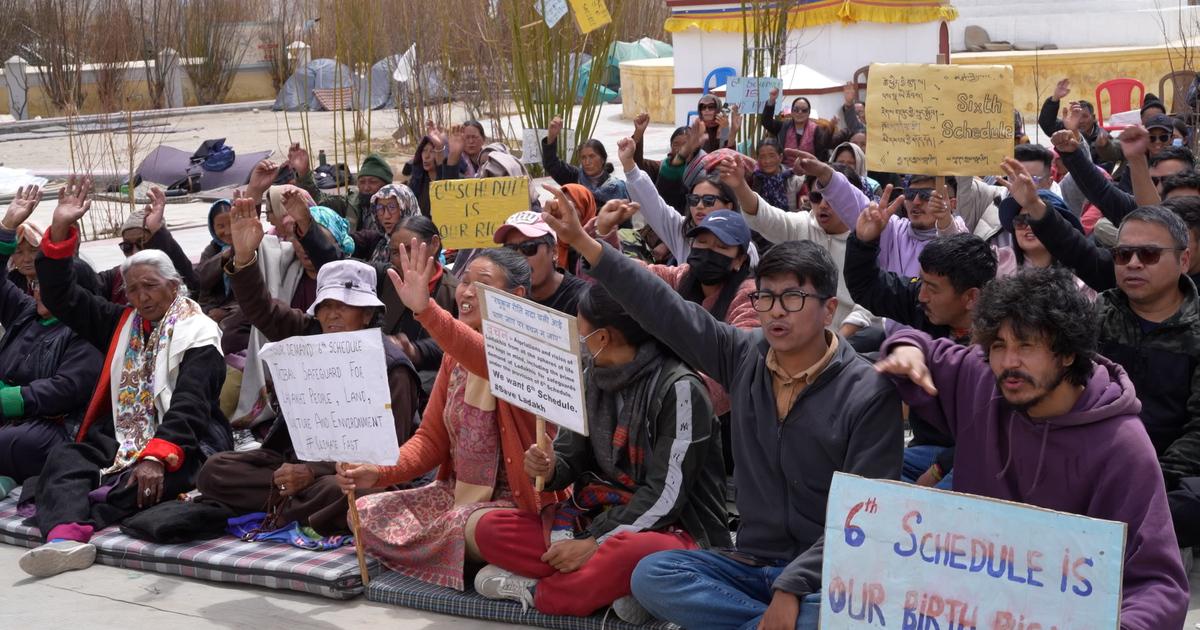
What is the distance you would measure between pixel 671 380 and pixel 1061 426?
4.60 feet

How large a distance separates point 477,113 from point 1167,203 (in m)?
14.6

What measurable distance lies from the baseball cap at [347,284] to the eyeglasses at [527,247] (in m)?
0.59

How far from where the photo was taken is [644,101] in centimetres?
2611

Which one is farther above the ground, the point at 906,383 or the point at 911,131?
the point at 911,131

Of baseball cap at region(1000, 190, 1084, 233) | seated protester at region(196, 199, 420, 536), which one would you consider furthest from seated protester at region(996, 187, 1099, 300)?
seated protester at region(196, 199, 420, 536)

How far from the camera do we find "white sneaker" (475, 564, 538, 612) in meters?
4.50

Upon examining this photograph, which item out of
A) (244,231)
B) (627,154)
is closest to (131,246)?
(244,231)

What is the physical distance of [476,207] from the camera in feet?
22.9

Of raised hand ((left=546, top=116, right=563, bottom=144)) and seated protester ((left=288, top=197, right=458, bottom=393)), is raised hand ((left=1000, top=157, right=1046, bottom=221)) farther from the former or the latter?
raised hand ((left=546, top=116, right=563, bottom=144))

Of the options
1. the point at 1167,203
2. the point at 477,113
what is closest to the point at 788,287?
the point at 1167,203

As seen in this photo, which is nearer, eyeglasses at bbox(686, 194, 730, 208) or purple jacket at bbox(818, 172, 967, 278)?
purple jacket at bbox(818, 172, 967, 278)

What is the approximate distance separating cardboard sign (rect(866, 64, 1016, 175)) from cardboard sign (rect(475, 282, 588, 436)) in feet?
8.48

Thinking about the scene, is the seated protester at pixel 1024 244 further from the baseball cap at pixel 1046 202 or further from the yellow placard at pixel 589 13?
the yellow placard at pixel 589 13

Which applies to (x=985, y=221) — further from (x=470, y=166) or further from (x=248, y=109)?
(x=248, y=109)
